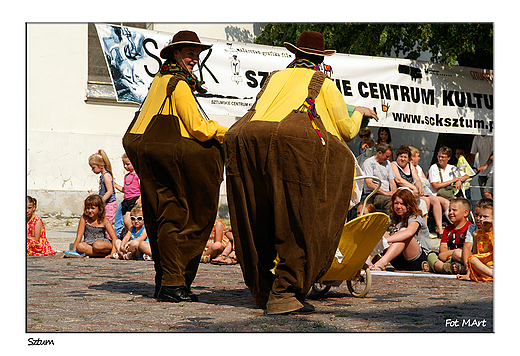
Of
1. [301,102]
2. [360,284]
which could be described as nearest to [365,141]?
[360,284]

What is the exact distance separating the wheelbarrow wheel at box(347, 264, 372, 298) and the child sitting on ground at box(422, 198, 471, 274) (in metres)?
1.95

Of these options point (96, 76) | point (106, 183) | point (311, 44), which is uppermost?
point (96, 76)

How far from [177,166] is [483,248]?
3.79 m

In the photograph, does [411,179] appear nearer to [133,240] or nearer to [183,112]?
[133,240]

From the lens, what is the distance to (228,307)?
16.8ft

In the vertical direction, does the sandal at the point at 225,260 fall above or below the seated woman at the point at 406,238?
below

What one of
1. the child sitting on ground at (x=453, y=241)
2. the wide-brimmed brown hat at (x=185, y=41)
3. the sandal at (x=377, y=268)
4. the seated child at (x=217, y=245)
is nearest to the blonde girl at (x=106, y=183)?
the seated child at (x=217, y=245)

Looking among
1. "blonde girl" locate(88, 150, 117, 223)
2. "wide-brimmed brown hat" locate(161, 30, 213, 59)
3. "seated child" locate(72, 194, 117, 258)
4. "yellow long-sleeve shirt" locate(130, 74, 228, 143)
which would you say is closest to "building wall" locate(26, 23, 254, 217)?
"blonde girl" locate(88, 150, 117, 223)

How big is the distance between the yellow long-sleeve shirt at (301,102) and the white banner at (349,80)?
5.53 meters

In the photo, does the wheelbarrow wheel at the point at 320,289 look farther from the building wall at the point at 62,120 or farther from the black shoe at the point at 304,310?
the building wall at the point at 62,120

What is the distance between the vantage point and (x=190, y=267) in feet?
17.9

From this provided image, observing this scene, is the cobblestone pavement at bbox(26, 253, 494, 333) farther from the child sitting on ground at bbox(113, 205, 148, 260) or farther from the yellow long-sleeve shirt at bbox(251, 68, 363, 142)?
the child sitting on ground at bbox(113, 205, 148, 260)

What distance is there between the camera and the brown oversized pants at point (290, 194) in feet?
15.1

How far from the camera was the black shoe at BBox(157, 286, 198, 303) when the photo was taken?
5305 mm
